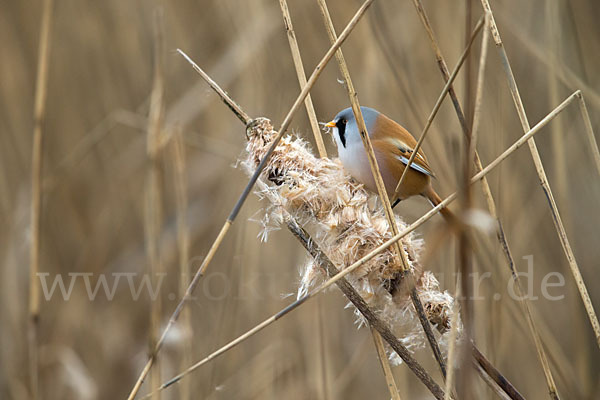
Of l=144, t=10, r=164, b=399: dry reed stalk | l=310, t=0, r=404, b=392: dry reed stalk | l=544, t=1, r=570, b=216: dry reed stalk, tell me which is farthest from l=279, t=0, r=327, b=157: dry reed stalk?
l=544, t=1, r=570, b=216: dry reed stalk

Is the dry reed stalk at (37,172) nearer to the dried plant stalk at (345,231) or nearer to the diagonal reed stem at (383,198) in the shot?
the dried plant stalk at (345,231)

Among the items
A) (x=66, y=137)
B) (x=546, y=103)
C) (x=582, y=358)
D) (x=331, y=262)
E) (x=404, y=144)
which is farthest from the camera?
(x=66, y=137)

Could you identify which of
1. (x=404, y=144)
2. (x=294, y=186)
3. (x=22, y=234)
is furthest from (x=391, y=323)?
(x=22, y=234)

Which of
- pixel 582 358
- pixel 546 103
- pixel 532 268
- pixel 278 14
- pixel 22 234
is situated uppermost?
Result: pixel 278 14

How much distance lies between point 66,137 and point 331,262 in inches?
78.8

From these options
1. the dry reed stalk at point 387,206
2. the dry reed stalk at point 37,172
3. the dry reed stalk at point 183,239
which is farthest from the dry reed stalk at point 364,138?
→ the dry reed stalk at point 37,172

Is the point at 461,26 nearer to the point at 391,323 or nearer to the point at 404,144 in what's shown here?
the point at 404,144

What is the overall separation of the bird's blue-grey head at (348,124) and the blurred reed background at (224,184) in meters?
0.14

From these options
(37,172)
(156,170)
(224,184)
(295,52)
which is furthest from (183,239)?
(224,184)

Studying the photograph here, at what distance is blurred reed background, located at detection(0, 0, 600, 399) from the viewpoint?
6.13ft

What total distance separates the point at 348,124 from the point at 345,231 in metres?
0.49

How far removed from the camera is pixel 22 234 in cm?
223

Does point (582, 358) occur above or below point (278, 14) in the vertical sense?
below

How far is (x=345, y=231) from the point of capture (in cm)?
117
